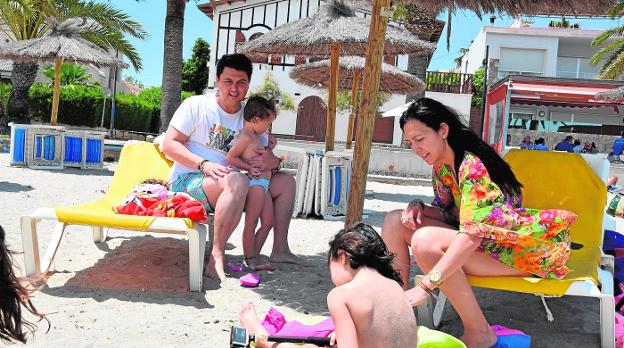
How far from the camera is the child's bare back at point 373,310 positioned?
2.10 metres

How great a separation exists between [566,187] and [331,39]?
5.16 metres

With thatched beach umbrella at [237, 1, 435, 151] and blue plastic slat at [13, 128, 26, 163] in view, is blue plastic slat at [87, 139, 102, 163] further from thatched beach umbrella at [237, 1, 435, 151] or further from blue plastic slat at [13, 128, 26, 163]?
thatched beach umbrella at [237, 1, 435, 151]

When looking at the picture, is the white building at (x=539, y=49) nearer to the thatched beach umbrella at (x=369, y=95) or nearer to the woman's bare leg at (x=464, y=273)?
the thatched beach umbrella at (x=369, y=95)

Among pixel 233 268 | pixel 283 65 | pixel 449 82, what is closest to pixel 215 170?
pixel 233 268

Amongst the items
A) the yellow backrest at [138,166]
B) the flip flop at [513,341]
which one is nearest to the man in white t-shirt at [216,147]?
the yellow backrest at [138,166]

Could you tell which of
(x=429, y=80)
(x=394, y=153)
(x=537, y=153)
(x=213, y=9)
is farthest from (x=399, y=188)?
(x=213, y=9)

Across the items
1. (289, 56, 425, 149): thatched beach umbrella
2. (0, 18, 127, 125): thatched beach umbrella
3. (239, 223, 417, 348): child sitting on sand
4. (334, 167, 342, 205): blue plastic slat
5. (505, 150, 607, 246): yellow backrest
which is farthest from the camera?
(0, 18, 127, 125): thatched beach umbrella

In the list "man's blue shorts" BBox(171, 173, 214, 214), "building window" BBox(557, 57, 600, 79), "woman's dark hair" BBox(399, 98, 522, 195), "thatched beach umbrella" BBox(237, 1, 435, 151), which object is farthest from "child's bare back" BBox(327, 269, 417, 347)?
"building window" BBox(557, 57, 600, 79)

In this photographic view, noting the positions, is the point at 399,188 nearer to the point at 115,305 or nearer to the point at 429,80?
the point at 115,305

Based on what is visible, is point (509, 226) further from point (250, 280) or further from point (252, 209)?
point (252, 209)

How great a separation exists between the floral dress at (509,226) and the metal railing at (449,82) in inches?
982

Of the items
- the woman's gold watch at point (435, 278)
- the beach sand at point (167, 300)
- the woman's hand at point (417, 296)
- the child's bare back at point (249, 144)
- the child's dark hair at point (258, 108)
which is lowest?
the beach sand at point (167, 300)

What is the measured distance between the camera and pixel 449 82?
27.8 m

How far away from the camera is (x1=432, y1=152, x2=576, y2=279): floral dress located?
9.31ft
